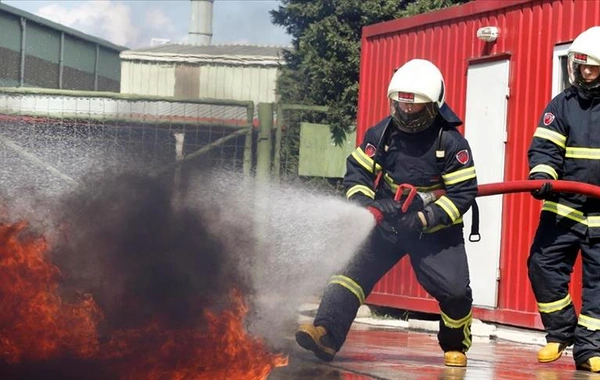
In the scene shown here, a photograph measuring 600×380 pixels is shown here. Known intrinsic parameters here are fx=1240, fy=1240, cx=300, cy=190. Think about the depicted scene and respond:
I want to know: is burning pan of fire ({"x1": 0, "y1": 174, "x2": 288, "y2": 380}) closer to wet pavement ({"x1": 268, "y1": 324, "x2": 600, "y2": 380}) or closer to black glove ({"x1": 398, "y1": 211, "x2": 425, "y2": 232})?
wet pavement ({"x1": 268, "y1": 324, "x2": 600, "y2": 380})

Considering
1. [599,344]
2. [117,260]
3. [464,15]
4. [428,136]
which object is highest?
[464,15]

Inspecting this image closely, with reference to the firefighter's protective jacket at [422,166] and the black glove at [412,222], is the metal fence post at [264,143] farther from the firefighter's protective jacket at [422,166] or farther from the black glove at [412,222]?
the black glove at [412,222]

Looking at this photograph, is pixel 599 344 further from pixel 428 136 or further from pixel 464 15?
pixel 464 15

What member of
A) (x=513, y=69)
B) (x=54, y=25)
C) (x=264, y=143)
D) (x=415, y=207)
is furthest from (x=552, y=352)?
(x=54, y=25)

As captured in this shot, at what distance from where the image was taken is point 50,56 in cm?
2600

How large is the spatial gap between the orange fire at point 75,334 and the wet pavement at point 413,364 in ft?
1.35

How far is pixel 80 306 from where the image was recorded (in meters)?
6.00

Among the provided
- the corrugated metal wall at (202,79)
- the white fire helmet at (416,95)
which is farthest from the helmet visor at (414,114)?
the corrugated metal wall at (202,79)

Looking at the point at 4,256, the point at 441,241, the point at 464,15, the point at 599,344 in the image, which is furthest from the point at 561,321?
the point at 464,15

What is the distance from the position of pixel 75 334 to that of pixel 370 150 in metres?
2.33

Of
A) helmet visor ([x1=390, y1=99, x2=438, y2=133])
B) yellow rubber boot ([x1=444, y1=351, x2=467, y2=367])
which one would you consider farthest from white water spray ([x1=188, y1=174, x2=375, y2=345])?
yellow rubber boot ([x1=444, y1=351, x2=467, y2=367])

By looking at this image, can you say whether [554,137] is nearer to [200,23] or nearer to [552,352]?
[552,352]

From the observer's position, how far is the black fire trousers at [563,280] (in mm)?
7590

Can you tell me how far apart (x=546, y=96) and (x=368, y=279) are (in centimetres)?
379
